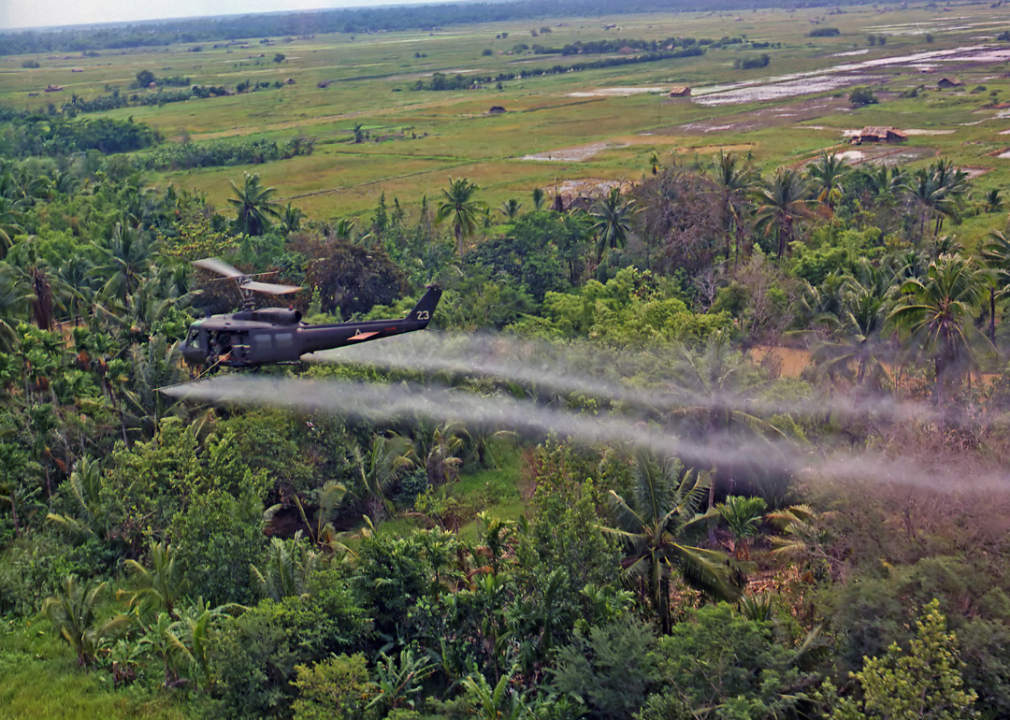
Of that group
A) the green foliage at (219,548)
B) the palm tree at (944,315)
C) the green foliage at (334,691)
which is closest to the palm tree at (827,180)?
the palm tree at (944,315)

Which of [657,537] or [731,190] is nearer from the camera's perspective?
[657,537]

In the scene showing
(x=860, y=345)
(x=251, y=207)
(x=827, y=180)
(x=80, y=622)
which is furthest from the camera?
(x=827, y=180)

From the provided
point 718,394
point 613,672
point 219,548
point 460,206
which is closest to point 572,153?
point 460,206

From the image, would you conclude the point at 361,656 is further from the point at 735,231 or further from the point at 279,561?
the point at 735,231

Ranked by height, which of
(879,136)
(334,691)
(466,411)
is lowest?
(334,691)

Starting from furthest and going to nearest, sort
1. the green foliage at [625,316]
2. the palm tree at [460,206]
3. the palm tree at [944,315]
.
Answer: the palm tree at [460,206]
the green foliage at [625,316]
the palm tree at [944,315]

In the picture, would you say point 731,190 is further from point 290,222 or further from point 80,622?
point 80,622

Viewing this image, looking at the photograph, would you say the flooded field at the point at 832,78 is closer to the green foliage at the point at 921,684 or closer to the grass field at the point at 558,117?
the grass field at the point at 558,117
